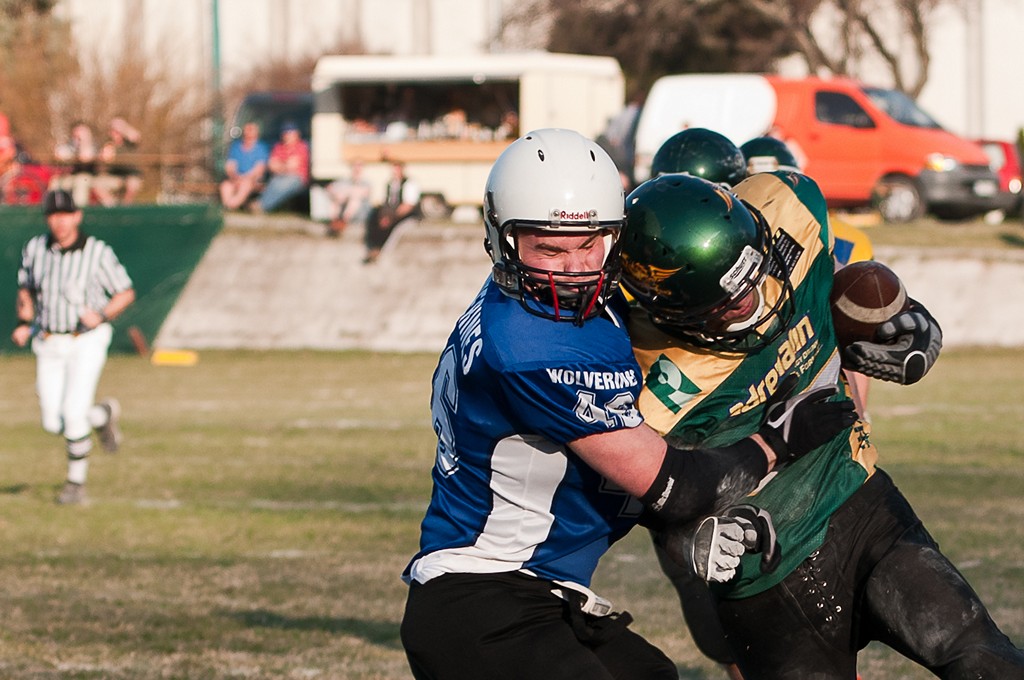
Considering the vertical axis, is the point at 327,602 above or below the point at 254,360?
above

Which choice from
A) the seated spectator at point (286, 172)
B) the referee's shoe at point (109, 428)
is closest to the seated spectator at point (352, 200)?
the seated spectator at point (286, 172)

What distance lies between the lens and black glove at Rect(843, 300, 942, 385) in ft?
11.8

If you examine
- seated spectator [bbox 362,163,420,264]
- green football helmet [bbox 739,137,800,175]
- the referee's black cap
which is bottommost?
seated spectator [bbox 362,163,420,264]

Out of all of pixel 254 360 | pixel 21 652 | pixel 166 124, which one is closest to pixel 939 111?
pixel 166 124

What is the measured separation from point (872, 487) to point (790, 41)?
26.0 metres

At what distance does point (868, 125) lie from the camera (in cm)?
1833

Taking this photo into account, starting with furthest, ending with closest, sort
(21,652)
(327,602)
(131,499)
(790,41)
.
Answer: (790,41) → (131,499) → (327,602) → (21,652)

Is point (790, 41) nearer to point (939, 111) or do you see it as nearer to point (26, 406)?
point (939, 111)

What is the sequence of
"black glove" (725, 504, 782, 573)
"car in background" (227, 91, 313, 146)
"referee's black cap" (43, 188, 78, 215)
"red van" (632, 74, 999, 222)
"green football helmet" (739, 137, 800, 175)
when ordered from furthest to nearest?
1. "car in background" (227, 91, 313, 146)
2. "red van" (632, 74, 999, 222)
3. "referee's black cap" (43, 188, 78, 215)
4. "green football helmet" (739, 137, 800, 175)
5. "black glove" (725, 504, 782, 573)

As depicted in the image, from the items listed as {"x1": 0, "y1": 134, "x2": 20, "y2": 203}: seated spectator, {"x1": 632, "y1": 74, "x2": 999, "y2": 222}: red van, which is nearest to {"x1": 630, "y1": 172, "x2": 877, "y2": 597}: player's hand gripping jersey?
{"x1": 632, "y1": 74, "x2": 999, "y2": 222}: red van

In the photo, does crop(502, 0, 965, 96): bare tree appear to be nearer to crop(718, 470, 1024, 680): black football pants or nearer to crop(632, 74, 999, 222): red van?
crop(632, 74, 999, 222): red van

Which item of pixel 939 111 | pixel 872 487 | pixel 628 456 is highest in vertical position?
pixel 628 456

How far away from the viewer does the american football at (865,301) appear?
3.61m

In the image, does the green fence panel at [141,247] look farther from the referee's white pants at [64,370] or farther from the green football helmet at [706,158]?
the green football helmet at [706,158]
